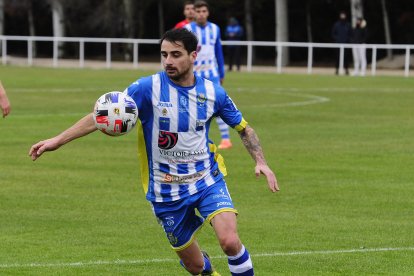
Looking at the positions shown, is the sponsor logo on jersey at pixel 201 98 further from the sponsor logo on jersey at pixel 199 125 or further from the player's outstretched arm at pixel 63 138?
the player's outstretched arm at pixel 63 138

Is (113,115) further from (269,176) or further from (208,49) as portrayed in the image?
(208,49)

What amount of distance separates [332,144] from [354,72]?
2486cm

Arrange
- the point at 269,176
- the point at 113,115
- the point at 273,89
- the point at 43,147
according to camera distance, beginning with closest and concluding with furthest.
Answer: the point at 43,147 → the point at 113,115 → the point at 269,176 → the point at 273,89

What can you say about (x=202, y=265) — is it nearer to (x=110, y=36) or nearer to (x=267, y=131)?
(x=267, y=131)

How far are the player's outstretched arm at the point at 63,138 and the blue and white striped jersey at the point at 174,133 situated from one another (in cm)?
44

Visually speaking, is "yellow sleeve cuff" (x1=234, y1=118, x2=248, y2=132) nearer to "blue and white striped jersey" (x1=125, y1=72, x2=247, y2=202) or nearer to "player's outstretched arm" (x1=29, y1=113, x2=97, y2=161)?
"blue and white striped jersey" (x1=125, y1=72, x2=247, y2=202)

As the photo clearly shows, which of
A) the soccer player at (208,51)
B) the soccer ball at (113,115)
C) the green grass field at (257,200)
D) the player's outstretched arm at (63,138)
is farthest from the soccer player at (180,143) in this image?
the soccer player at (208,51)

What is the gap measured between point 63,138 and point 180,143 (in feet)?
2.93

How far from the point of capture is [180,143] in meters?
8.38

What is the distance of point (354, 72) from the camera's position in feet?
146

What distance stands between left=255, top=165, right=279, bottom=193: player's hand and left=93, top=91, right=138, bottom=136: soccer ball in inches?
37.7

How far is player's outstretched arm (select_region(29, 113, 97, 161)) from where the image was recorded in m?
7.89

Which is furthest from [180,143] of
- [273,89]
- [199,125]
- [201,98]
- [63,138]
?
[273,89]

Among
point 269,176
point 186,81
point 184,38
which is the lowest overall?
point 269,176
